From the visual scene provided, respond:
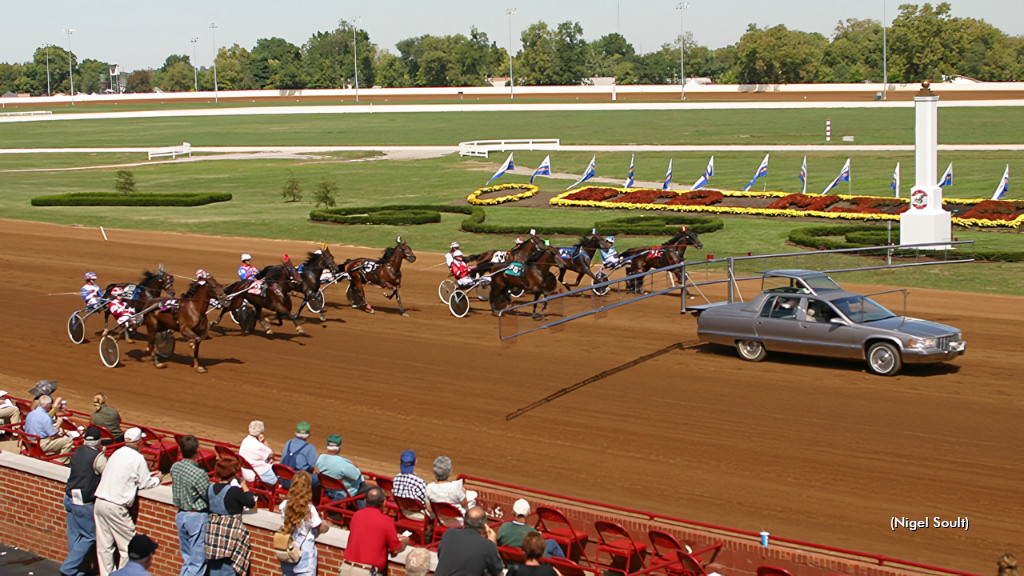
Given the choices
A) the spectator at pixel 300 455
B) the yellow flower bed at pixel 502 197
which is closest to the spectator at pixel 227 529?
the spectator at pixel 300 455

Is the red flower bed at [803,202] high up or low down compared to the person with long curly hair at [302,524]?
up

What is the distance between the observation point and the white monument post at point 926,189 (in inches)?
959

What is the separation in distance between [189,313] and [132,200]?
24.6m

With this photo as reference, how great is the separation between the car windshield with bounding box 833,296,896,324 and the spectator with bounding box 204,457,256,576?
10.1 meters

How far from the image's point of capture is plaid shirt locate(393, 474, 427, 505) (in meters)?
9.47

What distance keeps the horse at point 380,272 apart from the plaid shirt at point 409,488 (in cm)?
1188

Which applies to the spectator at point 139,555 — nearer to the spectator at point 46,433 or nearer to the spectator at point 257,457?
the spectator at point 257,457

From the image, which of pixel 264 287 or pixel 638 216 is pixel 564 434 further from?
pixel 638 216

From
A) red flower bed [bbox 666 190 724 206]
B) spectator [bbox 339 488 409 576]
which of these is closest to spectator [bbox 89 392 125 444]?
spectator [bbox 339 488 409 576]

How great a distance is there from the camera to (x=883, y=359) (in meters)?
15.4

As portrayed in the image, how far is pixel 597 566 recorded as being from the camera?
27.4ft

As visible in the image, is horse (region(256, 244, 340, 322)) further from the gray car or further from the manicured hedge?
the manicured hedge

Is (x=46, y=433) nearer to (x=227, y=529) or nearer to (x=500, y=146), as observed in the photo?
(x=227, y=529)

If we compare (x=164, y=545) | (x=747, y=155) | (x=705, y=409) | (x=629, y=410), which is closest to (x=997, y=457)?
(x=705, y=409)
